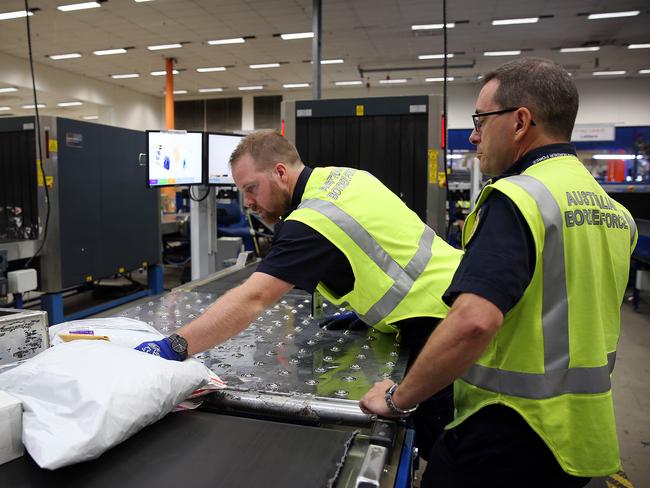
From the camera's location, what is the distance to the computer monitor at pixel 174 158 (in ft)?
11.5

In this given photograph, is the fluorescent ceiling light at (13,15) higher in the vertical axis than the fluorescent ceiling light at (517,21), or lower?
higher

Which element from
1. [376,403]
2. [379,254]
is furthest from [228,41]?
[376,403]

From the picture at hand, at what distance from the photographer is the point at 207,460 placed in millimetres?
897

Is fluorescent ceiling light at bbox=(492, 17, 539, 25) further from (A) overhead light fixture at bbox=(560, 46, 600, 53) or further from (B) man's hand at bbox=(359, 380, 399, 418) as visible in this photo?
(B) man's hand at bbox=(359, 380, 399, 418)

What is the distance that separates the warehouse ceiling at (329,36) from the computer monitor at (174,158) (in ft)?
19.9

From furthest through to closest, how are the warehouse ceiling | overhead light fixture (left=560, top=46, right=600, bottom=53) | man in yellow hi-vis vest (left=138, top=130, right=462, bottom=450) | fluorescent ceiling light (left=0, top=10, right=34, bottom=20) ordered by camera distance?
1. overhead light fixture (left=560, top=46, right=600, bottom=53)
2. fluorescent ceiling light (left=0, top=10, right=34, bottom=20)
3. the warehouse ceiling
4. man in yellow hi-vis vest (left=138, top=130, right=462, bottom=450)

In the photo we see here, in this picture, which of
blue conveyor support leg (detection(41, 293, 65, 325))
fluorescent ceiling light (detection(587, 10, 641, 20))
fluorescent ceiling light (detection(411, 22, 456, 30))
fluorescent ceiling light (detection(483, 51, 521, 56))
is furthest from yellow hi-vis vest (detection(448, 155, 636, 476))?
fluorescent ceiling light (detection(483, 51, 521, 56))

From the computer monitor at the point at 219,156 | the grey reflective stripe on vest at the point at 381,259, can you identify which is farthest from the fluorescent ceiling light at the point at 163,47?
the grey reflective stripe on vest at the point at 381,259

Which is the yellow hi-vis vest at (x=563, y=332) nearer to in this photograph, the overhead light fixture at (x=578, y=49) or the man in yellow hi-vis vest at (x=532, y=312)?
the man in yellow hi-vis vest at (x=532, y=312)

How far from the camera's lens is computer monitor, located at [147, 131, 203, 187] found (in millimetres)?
3510

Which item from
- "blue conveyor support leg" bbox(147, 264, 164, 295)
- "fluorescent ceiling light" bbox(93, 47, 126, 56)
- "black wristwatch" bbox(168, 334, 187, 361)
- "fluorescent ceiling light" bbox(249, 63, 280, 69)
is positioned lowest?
"blue conveyor support leg" bbox(147, 264, 164, 295)

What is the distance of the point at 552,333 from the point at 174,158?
3049 millimetres

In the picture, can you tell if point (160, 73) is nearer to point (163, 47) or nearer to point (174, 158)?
point (163, 47)

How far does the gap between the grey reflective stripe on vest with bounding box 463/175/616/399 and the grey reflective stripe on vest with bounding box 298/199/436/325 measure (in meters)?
0.46
